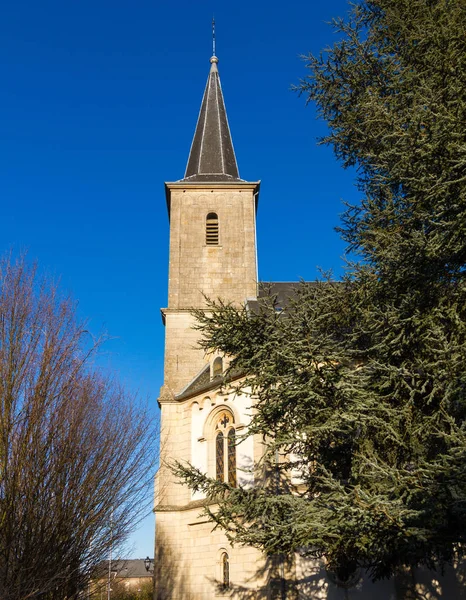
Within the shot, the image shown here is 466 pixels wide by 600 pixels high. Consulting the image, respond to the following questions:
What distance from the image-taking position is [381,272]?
10312 millimetres

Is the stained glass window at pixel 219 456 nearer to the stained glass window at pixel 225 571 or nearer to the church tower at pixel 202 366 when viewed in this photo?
the church tower at pixel 202 366

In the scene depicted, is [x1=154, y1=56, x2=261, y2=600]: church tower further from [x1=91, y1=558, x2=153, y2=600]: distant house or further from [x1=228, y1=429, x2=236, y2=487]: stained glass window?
[x1=91, y1=558, x2=153, y2=600]: distant house

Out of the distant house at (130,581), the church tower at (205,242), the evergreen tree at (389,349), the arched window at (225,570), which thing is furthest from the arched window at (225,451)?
the evergreen tree at (389,349)

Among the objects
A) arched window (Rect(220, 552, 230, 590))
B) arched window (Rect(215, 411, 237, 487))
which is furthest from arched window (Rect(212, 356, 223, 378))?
arched window (Rect(220, 552, 230, 590))

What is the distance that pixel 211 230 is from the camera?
25.7m

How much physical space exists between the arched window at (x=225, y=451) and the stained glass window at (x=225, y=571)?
6.70 ft

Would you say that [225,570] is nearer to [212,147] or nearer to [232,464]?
[232,464]

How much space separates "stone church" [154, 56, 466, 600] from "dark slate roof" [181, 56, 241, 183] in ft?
0.17

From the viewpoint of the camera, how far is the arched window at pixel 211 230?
1001 inches

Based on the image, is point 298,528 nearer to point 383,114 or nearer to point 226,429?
point 383,114

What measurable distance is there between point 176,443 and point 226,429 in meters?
2.23

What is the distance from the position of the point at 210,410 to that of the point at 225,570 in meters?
4.80

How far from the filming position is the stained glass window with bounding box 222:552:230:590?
17.3 meters

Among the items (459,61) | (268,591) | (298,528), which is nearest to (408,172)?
(459,61)
